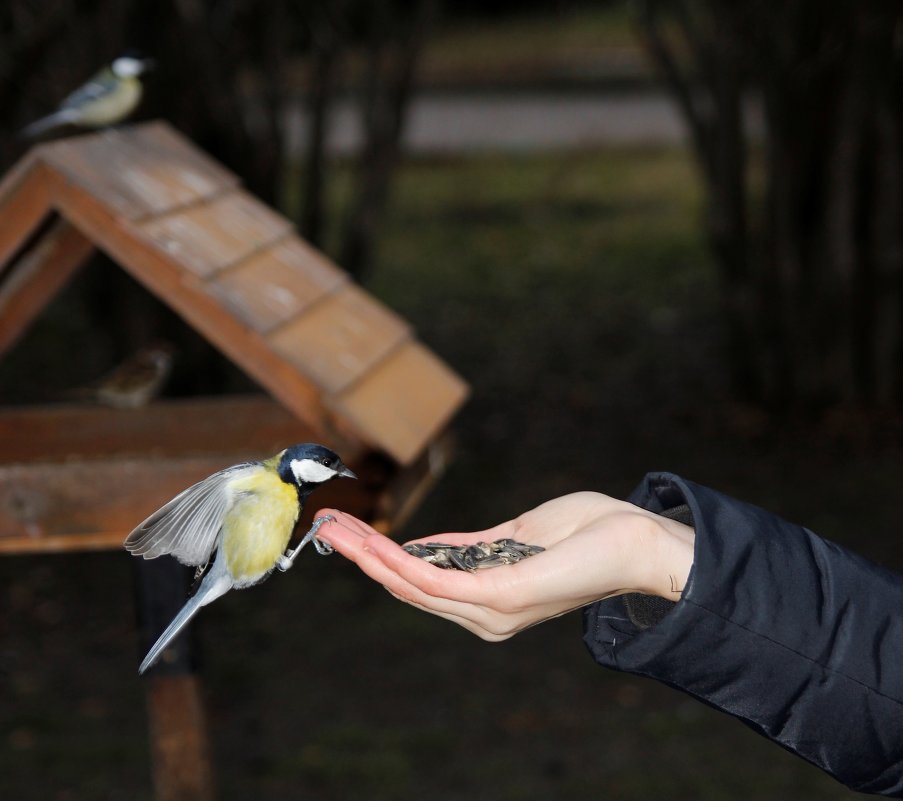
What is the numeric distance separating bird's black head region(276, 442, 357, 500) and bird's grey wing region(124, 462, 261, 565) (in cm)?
8

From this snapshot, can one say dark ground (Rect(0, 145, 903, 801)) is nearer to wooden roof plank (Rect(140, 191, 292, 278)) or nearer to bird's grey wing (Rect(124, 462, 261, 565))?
wooden roof plank (Rect(140, 191, 292, 278))

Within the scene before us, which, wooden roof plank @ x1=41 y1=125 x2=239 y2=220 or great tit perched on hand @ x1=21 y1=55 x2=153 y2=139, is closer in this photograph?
wooden roof plank @ x1=41 y1=125 x2=239 y2=220

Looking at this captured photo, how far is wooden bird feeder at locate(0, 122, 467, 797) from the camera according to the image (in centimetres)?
285

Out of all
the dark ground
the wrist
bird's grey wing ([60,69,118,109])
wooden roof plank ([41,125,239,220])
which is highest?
wooden roof plank ([41,125,239,220])

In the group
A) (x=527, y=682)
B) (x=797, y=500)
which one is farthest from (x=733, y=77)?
(x=527, y=682)

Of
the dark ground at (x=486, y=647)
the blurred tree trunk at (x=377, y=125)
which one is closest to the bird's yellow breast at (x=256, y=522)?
the dark ground at (x=486, y=647)

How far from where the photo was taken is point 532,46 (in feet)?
80.2

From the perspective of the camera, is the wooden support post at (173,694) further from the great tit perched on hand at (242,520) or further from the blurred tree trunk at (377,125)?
the blurred tree trunk at (377,125)

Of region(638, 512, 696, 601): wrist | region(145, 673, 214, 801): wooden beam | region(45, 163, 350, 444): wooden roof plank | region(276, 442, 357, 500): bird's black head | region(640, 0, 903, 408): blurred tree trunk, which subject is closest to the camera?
region(638, 512, 696, 601): wrist

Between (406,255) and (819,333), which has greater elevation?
(819,333)

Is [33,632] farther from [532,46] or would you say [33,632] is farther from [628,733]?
[532,46]

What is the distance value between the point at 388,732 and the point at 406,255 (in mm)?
7473

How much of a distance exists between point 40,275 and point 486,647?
3.01 m

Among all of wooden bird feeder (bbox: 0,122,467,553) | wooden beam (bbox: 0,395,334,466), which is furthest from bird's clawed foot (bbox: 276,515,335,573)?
wooden beam (bbox: 0,395,334,466)
